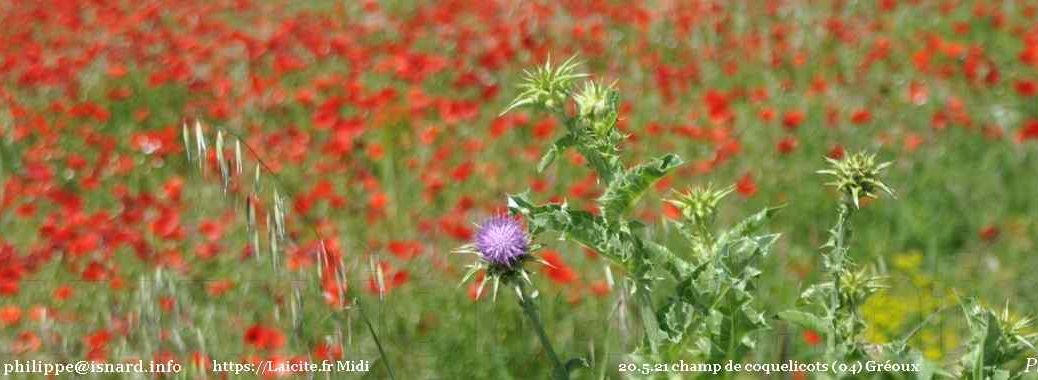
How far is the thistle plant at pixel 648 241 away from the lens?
2064 mm

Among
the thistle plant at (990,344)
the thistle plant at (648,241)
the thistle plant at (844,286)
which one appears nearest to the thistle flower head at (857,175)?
the thistle plant at (844,286)

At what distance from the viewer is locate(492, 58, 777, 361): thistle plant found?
2.06 meters

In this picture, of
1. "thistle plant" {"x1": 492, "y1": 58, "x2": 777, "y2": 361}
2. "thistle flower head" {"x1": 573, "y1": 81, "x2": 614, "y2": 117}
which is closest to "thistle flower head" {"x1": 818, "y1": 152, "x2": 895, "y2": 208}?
"thistle plant" {"x1": 492, "y1": 58, "x2": 777, "y2": 361}

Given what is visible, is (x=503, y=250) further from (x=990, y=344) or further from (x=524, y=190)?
(x=524, y=190)

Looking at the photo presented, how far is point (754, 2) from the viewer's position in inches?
263

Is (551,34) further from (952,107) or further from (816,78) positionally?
(952,107)

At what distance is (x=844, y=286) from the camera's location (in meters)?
2.19

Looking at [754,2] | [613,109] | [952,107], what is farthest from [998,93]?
[613,109]

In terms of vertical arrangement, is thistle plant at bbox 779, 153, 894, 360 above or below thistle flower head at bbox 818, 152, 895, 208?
below

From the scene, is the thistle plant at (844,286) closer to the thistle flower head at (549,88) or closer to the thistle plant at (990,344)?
the thistle plant at (990,344)

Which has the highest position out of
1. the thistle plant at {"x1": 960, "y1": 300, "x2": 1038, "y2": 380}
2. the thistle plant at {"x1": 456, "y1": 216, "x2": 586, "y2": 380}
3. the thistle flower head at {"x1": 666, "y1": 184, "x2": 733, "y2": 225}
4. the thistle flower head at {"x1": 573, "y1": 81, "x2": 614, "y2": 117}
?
the thistle flower head at {"x1": 573, "y1": 81, "x2": 614, "y2": 117}

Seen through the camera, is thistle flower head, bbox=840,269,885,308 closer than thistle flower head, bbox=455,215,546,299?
No

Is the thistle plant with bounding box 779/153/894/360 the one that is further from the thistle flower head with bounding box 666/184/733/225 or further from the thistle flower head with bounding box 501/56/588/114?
the thistle flower head with bounding box 501/56/588/114

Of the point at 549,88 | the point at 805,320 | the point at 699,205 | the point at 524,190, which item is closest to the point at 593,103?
the point at 549,88
